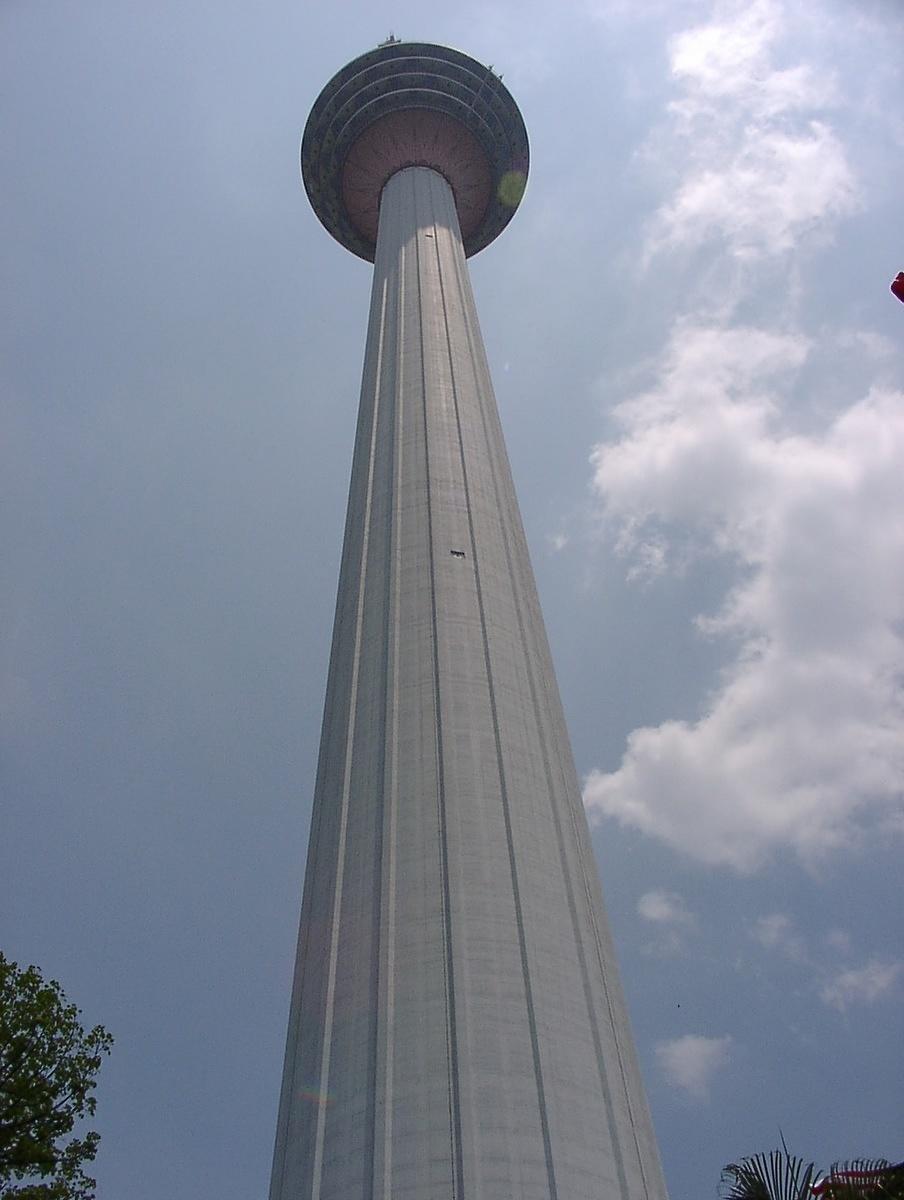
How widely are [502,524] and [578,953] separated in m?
12.1

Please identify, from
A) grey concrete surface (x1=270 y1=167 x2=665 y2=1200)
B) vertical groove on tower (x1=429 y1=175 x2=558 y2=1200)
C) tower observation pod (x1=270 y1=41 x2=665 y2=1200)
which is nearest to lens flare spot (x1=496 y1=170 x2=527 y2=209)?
vertical groove on tower (x1=429 y1=175 x2=558 y2=1200)

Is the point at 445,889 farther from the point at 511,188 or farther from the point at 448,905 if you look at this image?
the point at 511,188

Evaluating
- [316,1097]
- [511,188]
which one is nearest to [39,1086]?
[316,1097]

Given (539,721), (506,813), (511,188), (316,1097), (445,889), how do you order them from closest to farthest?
(316,1097)
(445,889)
(506,813)
(539,721)
(511,188)

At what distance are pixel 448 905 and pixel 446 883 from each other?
420 millimetres

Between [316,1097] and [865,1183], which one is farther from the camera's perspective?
[316,1097]

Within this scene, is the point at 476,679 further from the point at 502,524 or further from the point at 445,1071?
the point at 445,1071

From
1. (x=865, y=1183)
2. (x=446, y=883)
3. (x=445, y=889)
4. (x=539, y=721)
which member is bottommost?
(x=865, y=1183)

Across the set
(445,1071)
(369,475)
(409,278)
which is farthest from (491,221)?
(445,1071)

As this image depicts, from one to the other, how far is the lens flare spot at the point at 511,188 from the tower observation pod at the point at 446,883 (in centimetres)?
1969

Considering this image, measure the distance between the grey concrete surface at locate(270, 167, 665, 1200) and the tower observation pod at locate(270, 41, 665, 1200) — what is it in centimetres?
4

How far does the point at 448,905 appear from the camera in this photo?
58.3 ft

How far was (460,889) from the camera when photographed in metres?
18.0

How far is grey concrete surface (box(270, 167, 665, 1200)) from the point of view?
15.1 m
